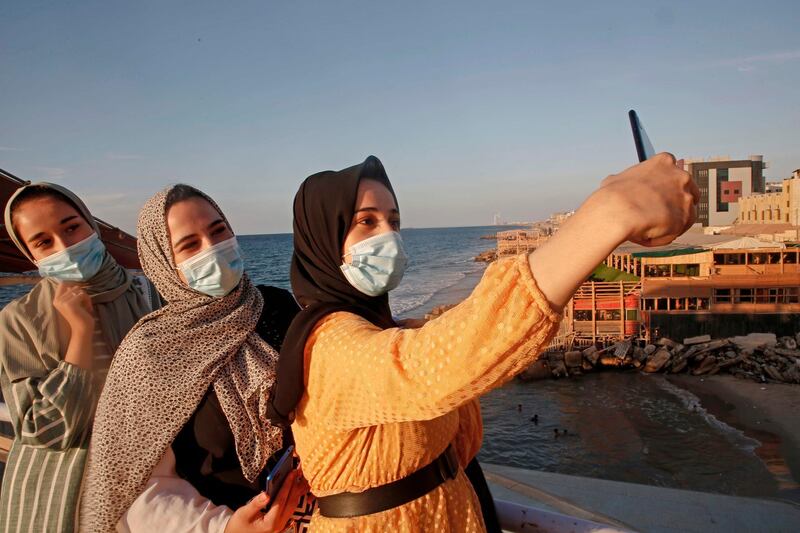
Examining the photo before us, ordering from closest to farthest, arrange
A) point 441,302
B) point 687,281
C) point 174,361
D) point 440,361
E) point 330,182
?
point 440,361 < point 330,182 < point 174,361 < point 687,281 < point 441,302

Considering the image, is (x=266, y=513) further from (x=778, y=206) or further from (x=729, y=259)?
(x=778, y=206)

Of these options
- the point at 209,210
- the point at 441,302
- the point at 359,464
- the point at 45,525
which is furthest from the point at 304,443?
the point at 441,302

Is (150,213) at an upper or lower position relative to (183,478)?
upper

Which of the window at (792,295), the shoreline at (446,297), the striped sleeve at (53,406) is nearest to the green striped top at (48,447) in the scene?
the striped sleeve at (53,406)

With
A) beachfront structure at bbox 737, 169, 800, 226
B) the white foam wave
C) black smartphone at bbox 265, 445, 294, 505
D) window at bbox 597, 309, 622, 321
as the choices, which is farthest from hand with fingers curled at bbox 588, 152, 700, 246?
beachfront structure at bbox 737, 169, 800, 226

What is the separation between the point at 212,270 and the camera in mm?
1772

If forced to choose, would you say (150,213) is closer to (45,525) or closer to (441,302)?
(45,525)

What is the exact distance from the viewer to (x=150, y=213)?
5.88ft

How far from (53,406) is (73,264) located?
0.65m

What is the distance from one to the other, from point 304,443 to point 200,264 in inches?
31.3

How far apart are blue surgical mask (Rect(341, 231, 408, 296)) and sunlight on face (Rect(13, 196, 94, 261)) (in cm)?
144

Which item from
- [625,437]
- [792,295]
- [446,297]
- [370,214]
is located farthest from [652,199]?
[446,297]

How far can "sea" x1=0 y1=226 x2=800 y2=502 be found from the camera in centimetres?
1357

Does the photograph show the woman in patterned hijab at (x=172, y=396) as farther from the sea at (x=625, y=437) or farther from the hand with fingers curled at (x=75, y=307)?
the sea at (x=625, y=437)
